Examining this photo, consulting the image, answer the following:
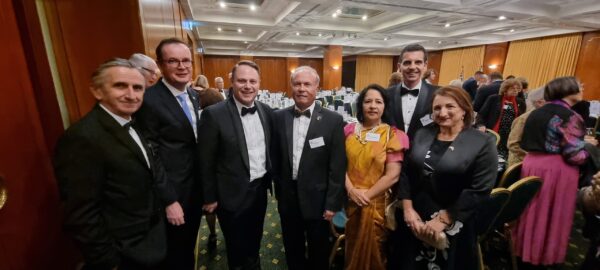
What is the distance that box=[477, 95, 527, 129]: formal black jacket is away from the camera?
13.1 ft

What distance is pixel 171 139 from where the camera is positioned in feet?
5.24

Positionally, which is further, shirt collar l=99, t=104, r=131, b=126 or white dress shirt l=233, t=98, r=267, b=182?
white dress shirt l=233, t=98, r=267, b=182

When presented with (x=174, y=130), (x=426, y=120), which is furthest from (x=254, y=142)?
(x=426, y=120)

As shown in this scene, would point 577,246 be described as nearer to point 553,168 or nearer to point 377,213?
point 553,168

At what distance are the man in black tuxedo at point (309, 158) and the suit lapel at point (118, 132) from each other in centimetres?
85

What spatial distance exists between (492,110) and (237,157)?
4311mm

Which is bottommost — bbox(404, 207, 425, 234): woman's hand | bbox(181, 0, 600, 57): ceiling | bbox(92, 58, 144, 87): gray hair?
bbox(404, 207, 425, 234): woman's hand

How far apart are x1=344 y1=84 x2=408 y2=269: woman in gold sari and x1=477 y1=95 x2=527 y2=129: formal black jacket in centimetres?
322

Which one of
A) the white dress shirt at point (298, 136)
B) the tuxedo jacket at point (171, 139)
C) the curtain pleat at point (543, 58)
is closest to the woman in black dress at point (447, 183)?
the white dress shirt at point (298, 136)

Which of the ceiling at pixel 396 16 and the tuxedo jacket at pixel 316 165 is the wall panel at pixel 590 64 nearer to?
the ceiling at pixel 396 16

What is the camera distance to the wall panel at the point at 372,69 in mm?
16906

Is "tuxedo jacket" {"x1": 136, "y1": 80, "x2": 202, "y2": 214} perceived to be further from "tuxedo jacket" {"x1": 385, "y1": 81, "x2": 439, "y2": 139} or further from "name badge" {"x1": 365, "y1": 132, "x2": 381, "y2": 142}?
"tuxedo jacket" {"x1": 385, "y1": 81, "x2": 439, "y2": 139}

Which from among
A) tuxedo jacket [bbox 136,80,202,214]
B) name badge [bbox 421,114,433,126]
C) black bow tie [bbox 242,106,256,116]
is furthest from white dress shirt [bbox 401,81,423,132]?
tuxedo jacket [bbox 136,80,202,214]

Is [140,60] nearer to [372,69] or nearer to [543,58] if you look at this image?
[543,58]
